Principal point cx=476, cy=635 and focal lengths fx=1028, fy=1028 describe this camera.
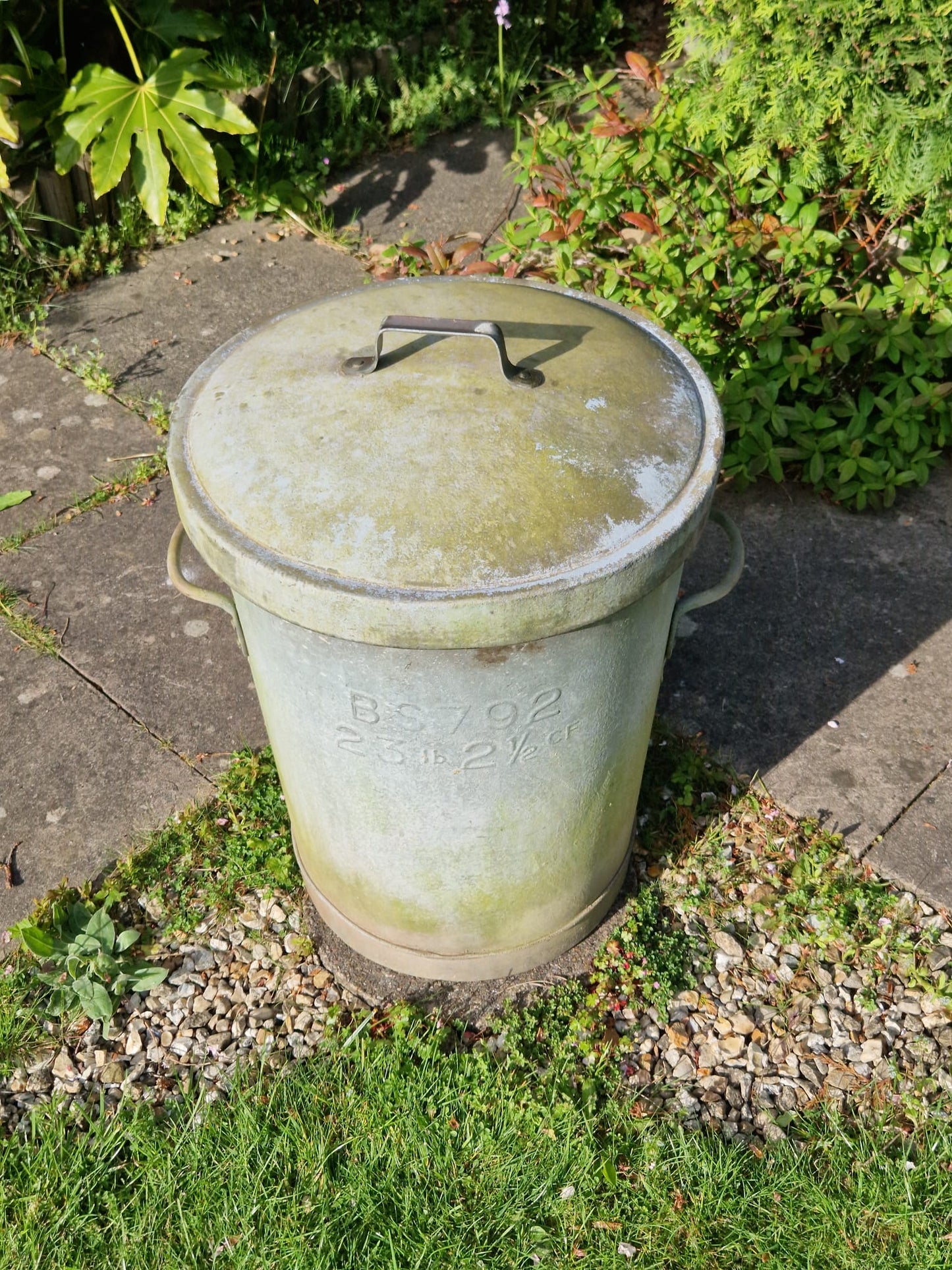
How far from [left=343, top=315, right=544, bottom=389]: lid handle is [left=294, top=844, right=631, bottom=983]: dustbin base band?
1146 millimetres

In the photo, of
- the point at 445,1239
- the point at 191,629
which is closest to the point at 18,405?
the point at 191,629

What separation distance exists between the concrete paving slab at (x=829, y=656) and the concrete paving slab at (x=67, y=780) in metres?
1.40

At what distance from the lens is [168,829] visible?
255 cm

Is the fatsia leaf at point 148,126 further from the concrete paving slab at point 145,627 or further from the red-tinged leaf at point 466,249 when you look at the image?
the concrete paving slab at point 145,627

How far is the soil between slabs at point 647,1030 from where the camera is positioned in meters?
2.12

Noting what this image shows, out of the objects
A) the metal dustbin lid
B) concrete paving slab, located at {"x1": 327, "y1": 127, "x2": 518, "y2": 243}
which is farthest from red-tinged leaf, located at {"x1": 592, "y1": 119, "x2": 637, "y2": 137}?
the metal dustbin lid

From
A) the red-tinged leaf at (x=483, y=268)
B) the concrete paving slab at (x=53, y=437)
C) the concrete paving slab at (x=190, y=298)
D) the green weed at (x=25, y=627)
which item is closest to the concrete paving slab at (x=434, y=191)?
the concrete paving slab at (x=190, y=298)

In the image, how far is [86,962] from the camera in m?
2.26

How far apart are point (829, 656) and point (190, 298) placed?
294 cm

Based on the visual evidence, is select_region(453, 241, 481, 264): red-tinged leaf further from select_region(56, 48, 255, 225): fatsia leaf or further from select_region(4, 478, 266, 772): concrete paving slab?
select_region(4, 478, 266, 772): concrete paving slab

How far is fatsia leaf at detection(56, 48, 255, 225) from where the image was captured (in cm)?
390

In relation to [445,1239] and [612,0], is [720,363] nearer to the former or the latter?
[445,1239]

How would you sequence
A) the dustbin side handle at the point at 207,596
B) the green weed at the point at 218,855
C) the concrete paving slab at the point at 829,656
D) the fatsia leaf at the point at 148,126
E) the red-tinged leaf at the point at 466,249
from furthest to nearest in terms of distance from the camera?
the fatsia leaf at the point at 148,126, the red-tinged leaf at the point at 466,249, the concrete paving slab at the point at 829,656, the green weed at the point at 218,855, the dustbin side handle at the point at 207,596

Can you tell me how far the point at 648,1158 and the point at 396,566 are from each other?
131 centimetres
